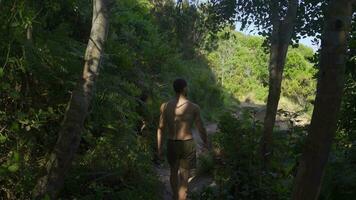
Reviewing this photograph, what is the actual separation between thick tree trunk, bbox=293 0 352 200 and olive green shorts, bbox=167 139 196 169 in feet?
9.94

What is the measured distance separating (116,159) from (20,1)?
282 centimetres

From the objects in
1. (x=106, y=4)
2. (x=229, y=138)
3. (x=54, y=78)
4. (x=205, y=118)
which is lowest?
(x=205, y=118)

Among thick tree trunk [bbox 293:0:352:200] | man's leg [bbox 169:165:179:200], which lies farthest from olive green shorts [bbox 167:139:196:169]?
thick tree trunk [bbox 293:0:352:200]

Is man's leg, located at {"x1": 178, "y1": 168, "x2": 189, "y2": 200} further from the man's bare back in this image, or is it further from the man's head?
the man's head

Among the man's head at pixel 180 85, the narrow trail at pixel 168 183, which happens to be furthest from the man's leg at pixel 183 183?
the narrow trail at pixel 168 183

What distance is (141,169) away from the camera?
7.54 meters

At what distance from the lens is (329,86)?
10.7 ft

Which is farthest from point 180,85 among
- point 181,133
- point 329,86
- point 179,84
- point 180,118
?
point 329,86

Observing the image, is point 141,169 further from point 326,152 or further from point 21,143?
point 326,152

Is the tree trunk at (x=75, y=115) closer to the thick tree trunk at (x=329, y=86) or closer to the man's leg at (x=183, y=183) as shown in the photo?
the man's leg at (x=183, y=183)

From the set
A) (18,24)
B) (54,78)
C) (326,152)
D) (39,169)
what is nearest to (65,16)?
(54,78)

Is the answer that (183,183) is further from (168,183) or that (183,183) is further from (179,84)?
(168,183)

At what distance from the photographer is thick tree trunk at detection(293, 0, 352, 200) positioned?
327 cm

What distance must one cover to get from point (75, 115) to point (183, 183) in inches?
75.9
